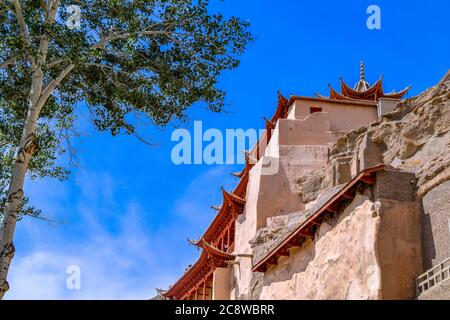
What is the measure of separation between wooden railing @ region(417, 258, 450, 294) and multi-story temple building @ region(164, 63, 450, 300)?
0.30 meters

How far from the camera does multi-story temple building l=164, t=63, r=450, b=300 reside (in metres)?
17.0

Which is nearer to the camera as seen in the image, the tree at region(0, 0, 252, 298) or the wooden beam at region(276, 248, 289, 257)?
the tree at region(0, 0, 252, 298)

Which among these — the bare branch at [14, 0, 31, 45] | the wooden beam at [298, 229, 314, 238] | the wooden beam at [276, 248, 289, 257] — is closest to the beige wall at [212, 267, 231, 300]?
the wooden beam at [276, 248, 289, 257]

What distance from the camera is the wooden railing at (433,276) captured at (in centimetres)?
1510

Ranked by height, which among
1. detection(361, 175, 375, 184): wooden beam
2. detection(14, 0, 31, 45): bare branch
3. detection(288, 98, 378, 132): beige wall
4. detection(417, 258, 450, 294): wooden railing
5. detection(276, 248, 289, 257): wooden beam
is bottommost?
detection(417, 258, 450, 294): wooden railing

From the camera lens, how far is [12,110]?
1531 cm

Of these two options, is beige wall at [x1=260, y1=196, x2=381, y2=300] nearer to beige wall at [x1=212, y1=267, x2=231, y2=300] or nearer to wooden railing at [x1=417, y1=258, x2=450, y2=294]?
wooden railing at [x1=417, y1=258, x2=450, y2=294]

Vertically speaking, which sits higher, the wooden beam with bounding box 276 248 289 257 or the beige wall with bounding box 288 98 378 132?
the beige wall with bounding box 288 98 378 132

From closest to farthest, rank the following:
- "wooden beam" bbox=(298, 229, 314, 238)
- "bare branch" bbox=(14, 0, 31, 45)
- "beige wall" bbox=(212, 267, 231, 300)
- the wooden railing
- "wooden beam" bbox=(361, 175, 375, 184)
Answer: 1. "bare branch" bbox=(14, 0, 31, 45)
2. the wooden railing
3. "wooden beam" bbox=(361, 175, 375, 184)
4. "wooden beam" bbox=(298, 229, 314, 238)
5. "beige wall" bbox=(212, 267, 231, 300)

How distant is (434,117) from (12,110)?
44.4ft

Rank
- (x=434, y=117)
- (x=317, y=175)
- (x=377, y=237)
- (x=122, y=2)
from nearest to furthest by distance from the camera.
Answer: (x=122, y=2), (x=377, y=237), (x=434, y=117), (x=317, y=175)

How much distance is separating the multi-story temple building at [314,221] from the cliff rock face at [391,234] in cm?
3

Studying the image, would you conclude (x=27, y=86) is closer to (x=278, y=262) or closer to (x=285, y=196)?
(x=278, y=262)
